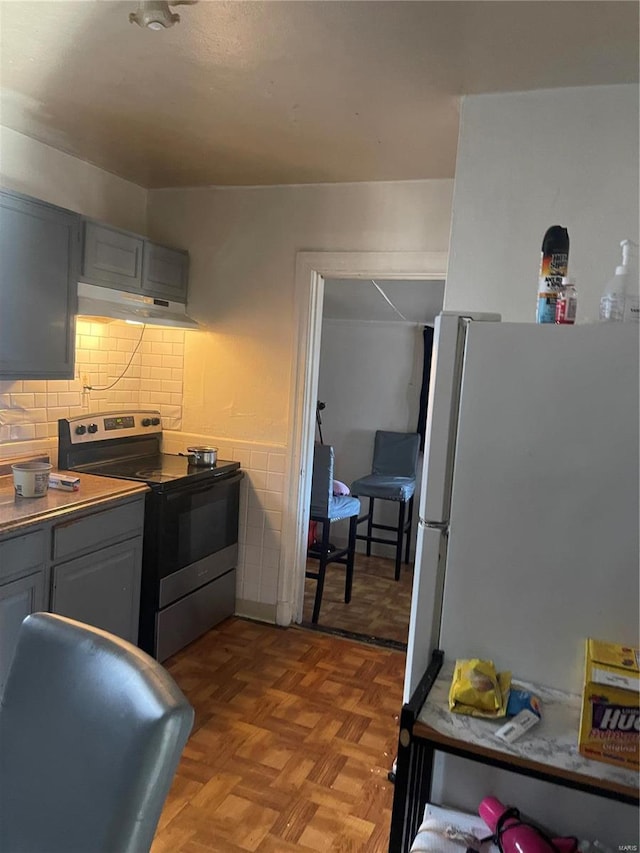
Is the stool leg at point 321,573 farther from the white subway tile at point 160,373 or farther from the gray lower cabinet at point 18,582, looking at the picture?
the gray lower cabinet at point 18,582

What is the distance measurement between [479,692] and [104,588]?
1681 millimetres

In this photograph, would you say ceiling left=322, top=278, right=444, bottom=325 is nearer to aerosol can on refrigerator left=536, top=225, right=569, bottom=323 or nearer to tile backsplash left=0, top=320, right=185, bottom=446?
tile backsplash left=0, top=320, right=185, bottom=446

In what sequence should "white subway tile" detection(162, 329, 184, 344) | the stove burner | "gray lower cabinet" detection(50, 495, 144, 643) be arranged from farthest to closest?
1. "white subway tile" detection(162, 329, 184, 344)
2. the stove burner
3. "gray lower cabinet" detection(50, 495, 144, 643)

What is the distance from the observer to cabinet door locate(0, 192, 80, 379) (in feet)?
7.71

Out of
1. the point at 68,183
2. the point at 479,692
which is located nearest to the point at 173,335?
the point at 68,183

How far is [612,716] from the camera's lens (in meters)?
1.22

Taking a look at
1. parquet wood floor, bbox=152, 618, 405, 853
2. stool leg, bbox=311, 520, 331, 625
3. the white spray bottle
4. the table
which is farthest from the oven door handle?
the white spray bottle

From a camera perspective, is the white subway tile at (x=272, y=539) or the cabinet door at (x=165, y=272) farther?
the white subway tile at (x=272, y=539)

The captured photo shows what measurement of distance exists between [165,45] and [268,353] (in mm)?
1680

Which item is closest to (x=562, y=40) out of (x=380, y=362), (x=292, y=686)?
(x=292, y=686)

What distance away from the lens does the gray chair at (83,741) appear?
0.92m

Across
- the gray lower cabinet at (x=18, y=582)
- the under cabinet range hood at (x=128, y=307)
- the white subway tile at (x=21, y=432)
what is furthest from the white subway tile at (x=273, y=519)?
the gray lower cabinet at (x=18, y=582)

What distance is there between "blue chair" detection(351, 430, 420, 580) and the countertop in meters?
2.23

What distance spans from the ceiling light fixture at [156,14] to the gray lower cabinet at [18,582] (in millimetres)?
1582
